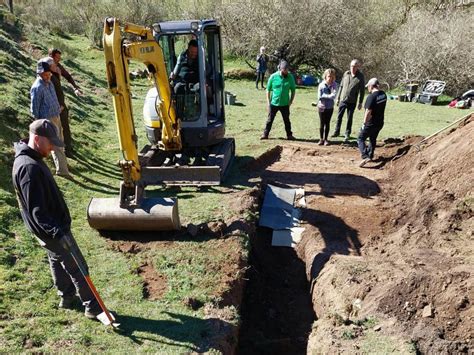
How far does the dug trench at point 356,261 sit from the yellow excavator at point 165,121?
493mm

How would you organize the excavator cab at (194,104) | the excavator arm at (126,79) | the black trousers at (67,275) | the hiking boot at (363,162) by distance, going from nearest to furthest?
the black trousers at (67,275)
the excavator arm at (126,79)
the excavator cab at (194,104)
the hiking boot at (363,162)

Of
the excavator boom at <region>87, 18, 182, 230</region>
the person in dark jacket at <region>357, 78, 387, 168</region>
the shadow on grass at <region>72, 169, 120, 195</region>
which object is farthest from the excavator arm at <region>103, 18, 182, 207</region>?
the person in dark jacket at <region>357, 78, 387, 168</region>

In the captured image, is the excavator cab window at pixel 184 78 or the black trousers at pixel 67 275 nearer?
the black trousers at pixel 67 275

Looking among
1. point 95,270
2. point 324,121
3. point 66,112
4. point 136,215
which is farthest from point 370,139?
point 95,270

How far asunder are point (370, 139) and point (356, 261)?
4604mm

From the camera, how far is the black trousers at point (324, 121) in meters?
11.0

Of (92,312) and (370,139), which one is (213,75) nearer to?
(370,139)

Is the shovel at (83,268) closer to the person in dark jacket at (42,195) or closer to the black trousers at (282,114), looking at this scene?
the person in dark jacket at (42,195)

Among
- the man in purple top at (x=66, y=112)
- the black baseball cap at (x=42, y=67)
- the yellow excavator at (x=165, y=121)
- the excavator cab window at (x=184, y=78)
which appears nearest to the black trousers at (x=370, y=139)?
the yellow excavator at (x=165, y=121)

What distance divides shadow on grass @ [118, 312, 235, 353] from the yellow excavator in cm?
177

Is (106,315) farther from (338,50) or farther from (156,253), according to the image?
(338,50)

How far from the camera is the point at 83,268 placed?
174 inches

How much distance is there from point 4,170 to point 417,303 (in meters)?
6.89

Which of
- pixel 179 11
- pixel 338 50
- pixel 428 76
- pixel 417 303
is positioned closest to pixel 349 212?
pixel 417 303
